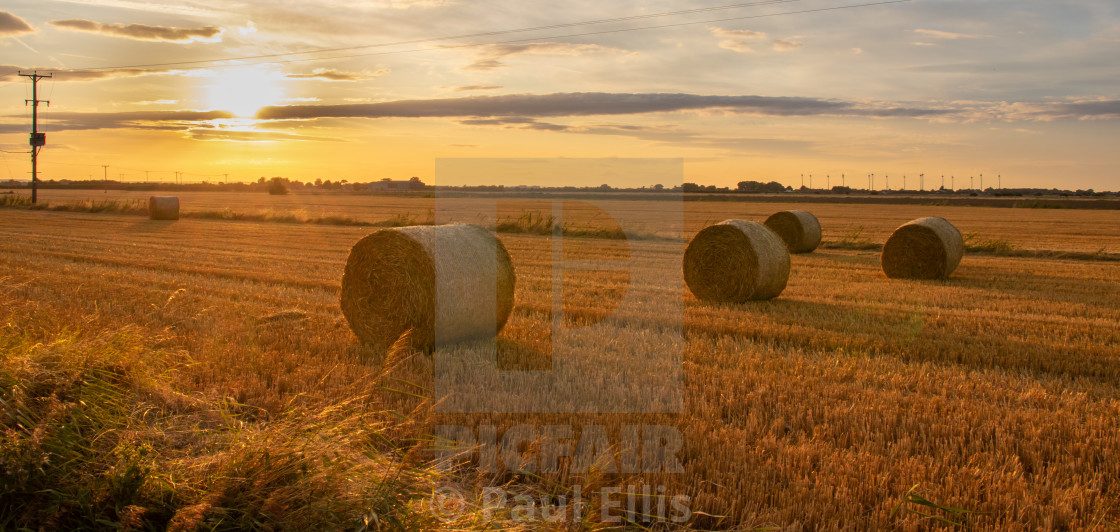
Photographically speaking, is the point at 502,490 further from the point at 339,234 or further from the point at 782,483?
the point at 339,234

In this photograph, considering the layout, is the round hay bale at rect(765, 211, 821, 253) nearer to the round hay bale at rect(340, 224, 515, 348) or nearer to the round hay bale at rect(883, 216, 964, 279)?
the round hay bale at rect(883, 216, 964, 279)

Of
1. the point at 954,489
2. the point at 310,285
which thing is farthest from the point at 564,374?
the point at 310,285

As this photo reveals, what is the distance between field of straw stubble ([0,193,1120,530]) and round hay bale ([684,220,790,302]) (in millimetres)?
501

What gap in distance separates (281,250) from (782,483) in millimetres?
16753

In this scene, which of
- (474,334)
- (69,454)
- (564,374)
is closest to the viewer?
(69,454)

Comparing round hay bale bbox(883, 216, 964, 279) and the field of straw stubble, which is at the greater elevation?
round hay bale bbox(883, 216, 964, 279)

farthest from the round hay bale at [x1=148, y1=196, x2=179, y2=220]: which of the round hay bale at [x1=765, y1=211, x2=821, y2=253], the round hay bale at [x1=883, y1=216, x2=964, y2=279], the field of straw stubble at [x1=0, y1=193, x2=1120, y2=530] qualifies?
the round hay bale at [x1=883, y1=216, x2=964, y2=279]

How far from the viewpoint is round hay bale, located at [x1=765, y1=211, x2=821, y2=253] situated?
67.6ft

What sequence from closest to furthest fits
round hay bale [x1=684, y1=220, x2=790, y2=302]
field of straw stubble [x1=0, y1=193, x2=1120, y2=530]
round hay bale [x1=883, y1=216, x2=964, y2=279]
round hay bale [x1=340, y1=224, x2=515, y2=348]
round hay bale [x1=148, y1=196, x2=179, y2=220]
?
field of straw stubble [x1=0, y1=193, x2=1120, y2=530] → round hay bale [x1=340, y1=224, x2=515, y2=348] → round hay bale [x1=684, y1=220, x2=790, y2=302] → round hay bale [x1=883, y1=216, x2=964, y2=279] → round hay bale [x1=148, y1=196, x2=179, y2=220]

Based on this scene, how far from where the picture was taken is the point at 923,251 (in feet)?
50.0

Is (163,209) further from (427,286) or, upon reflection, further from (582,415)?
(582,415)

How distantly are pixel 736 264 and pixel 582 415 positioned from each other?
6931 millimetres

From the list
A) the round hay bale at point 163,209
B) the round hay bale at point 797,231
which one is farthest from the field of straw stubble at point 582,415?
the round hay bale at point 163,209

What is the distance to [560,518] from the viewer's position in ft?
12.8
